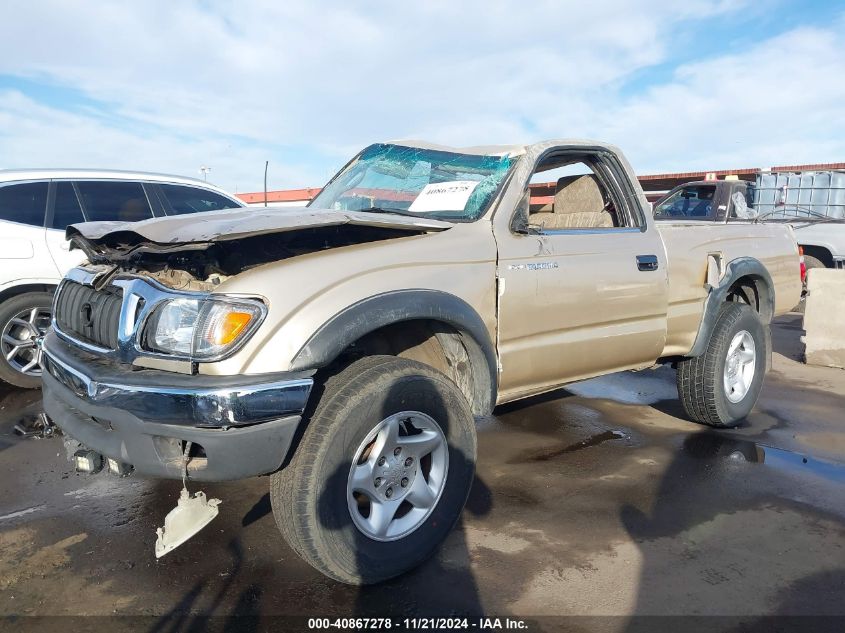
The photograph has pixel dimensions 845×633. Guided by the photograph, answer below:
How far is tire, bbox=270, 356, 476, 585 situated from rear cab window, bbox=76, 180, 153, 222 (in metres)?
4.20

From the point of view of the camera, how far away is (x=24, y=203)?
5387 mm

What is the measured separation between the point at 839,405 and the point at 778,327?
4.49 m

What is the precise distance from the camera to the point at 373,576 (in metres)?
2.58

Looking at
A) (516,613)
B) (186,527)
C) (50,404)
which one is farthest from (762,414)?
(50,404)

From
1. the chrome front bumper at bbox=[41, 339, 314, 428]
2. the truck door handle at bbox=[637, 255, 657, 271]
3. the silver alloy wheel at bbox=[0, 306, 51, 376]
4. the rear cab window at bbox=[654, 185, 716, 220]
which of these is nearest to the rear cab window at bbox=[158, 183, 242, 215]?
the silver alloy wheel at bbox=[0, 306, 51, 376]

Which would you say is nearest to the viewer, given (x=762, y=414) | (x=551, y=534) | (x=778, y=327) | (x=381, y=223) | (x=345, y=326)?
(x=345, y=326)

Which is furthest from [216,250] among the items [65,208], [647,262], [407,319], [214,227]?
[65,208]

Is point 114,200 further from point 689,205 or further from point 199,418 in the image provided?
point 689,205

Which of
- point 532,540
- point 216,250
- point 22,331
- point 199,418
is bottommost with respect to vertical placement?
point 532,540

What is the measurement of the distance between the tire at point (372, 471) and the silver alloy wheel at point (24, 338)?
402 cm

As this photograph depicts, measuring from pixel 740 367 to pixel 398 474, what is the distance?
3336 millimetres

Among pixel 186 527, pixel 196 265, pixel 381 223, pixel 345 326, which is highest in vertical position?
pixel 381 223

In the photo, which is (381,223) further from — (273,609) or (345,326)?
(273,609)

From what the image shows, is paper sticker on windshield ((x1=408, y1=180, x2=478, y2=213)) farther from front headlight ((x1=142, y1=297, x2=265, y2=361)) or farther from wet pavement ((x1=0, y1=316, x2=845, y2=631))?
wet pavement ((x1=0, y1=316, x2=845, y2=631))
